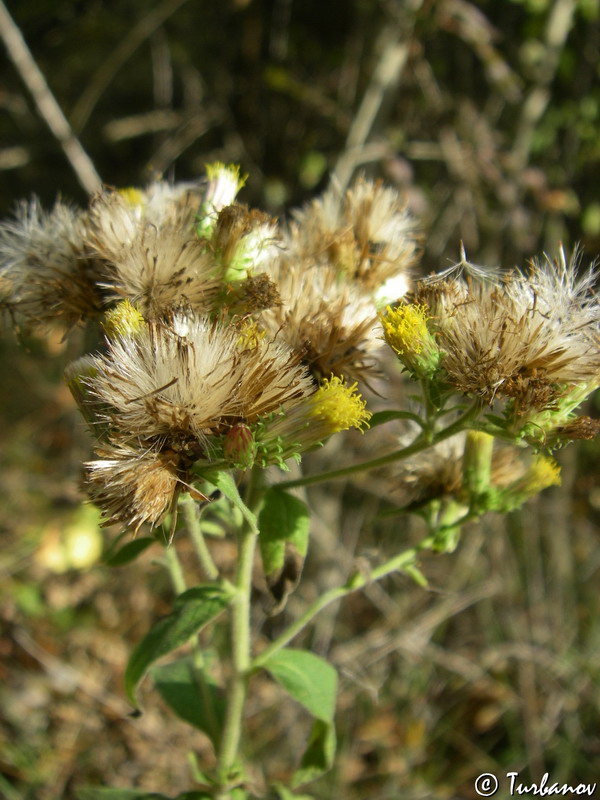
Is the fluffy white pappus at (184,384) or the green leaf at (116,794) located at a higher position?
the fluffy white pappus at (184,384)

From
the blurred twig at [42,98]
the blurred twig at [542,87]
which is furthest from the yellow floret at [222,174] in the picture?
the blurred twig at [542,87]

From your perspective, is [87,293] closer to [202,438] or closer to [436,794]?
[202,438]

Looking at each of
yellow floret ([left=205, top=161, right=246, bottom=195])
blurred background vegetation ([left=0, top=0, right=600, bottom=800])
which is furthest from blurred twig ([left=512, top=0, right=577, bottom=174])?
yellow floret ([left=205, top=161, right=246, bottom=195])

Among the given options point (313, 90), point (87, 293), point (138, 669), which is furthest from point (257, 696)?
point (313, 90)

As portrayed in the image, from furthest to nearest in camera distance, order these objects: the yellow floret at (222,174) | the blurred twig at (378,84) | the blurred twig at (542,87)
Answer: the blurred twig at (542,87)
the blurred twig at (378,84)
the yellow floret at (222,174)

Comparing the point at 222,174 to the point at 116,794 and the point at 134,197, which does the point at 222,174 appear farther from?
the point at 116,794

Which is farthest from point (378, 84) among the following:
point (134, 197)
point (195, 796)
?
point (195, 796)

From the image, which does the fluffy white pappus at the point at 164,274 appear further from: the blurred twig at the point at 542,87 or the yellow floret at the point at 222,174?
the blurred twig at the point at 542,87
